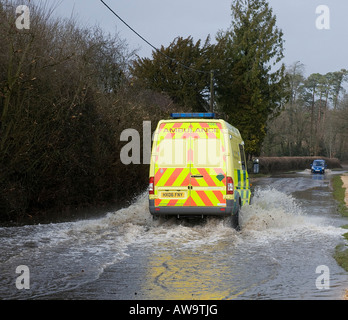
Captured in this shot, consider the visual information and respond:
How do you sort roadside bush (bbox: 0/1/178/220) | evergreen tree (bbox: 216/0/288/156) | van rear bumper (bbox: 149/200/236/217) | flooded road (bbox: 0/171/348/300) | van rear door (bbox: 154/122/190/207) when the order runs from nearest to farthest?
1. flooded road (bbox: 0/171/348/300)
2. van rear bumper (bbox: 149/200/236/217)
3. van rear door (bbox: 154/122/190/207)
4. roadside bush (bbox: 0/1/178/220)
5. evergreen tree (bbox: 216/0/288/156)

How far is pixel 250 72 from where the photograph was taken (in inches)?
1740

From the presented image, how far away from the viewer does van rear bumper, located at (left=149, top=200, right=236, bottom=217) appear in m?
11.0

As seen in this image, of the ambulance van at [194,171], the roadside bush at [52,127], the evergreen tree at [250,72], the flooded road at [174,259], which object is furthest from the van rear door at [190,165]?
the evergreen tree at [250,72]

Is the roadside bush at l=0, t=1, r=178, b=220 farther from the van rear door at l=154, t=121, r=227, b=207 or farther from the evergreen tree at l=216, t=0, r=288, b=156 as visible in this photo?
the evergreen tree at l=216, t=0, r=288, b=156

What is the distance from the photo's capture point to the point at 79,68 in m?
16.3

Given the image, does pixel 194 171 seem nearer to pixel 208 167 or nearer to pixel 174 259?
pixel 208 167

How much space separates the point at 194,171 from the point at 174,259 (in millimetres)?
3251

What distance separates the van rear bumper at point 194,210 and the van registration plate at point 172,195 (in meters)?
0.24

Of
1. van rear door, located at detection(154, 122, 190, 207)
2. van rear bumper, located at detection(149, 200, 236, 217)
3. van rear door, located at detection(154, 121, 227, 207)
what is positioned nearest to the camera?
van rear bumper, located at detection(149, 200, 236, 217)

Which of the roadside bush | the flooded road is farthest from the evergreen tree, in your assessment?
the flooded road

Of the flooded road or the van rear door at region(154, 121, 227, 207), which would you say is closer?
the flooded road

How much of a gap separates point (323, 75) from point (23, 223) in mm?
98912
